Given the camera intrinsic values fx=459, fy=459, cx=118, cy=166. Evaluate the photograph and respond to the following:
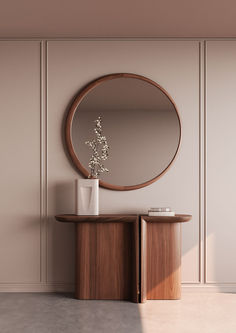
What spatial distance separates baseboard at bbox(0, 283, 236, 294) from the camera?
441 centimetres

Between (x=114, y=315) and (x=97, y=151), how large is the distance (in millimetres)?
1531

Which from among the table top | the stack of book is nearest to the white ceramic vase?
the table top

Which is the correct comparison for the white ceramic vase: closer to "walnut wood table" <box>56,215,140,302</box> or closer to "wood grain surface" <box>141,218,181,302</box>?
"walnut wood table" <box>56,215,140,302</box>

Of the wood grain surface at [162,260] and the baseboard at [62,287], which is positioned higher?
the wood grain surface at [162,260]

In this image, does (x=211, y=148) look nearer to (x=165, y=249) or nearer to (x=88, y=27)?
(x=165, y=249)

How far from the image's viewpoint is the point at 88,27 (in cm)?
419

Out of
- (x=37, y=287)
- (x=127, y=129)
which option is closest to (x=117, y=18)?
(x=127, y=129)

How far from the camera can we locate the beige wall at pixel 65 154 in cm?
445

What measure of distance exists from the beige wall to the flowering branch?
0.21m

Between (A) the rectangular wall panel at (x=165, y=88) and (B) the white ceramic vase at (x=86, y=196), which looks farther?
(A) the rectangular wall panel at (x=165, y=88)

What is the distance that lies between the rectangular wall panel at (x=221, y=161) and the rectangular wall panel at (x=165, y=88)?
0.13 metres

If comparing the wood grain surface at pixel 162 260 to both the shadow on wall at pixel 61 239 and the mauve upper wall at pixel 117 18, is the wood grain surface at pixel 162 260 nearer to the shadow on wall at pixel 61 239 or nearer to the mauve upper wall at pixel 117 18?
the shadow on wall at pixel 61 239

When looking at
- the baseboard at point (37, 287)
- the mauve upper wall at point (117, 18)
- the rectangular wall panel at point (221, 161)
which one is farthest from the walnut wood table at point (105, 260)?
the mauve upper wall at point (117, 18)

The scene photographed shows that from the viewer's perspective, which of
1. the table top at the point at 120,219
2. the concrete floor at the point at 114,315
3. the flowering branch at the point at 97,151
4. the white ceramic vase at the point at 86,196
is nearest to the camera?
the concrete floor at the point at 114,315
